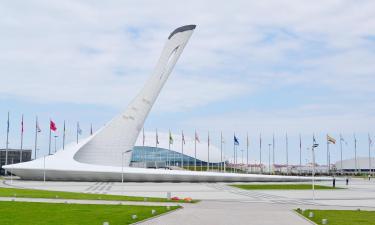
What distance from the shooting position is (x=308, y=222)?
51.9 ft

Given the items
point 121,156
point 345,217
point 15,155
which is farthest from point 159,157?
point 345,217

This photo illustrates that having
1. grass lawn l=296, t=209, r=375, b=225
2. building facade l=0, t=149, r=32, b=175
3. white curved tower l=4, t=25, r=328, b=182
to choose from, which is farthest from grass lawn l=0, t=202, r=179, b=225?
building facade l=0, t=149, r=32, b=175

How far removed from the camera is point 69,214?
1714cm

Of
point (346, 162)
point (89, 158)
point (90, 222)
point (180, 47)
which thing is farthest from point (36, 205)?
point (346, 162)

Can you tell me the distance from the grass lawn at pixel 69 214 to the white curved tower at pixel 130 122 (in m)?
35.6

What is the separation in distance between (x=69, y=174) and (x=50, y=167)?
2.22 m

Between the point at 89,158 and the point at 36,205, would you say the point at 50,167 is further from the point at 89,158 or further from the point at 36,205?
the point at 36,205

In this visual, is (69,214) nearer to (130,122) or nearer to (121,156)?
(121,156)

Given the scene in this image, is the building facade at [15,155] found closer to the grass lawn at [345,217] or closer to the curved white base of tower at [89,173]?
the curved white base of tower at [89,173]

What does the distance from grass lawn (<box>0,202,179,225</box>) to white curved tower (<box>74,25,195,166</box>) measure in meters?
35.6

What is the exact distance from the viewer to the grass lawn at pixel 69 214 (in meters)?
15.0

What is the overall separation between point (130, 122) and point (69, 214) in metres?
40.2

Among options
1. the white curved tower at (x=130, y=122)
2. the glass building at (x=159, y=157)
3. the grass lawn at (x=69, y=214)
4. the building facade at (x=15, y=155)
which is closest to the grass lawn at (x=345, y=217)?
the grass lawn at (x=69, y=214)

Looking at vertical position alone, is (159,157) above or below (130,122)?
below
